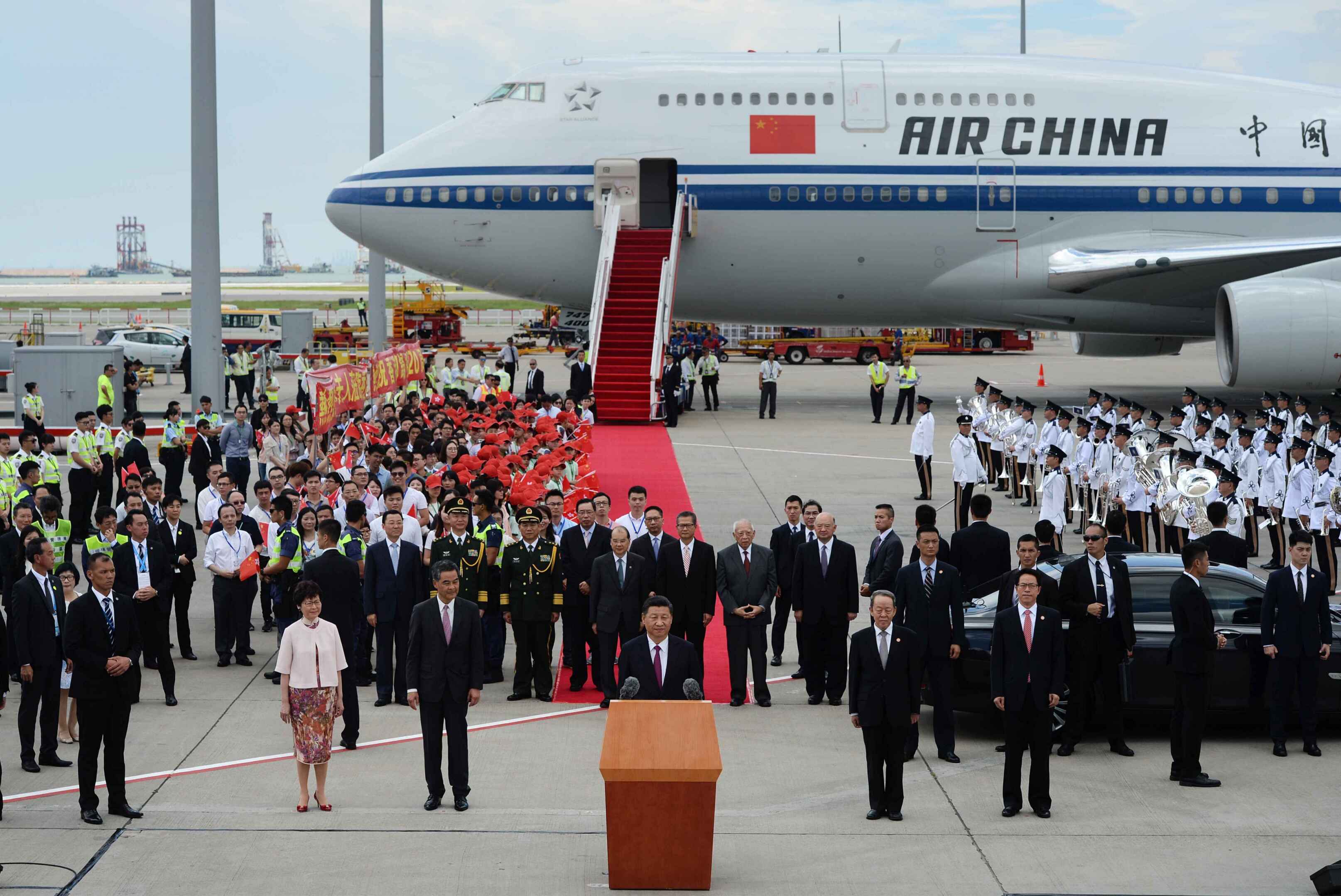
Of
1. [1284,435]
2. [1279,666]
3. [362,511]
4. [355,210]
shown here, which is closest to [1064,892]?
[1279,666]

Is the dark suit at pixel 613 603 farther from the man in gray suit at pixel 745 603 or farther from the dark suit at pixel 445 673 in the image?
the dark suit at pixel 445 673

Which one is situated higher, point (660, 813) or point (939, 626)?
point (939, 626)

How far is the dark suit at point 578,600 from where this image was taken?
39.4ft

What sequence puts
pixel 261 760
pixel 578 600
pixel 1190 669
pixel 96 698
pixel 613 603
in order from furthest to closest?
pixel 578 600 → pixel 613 603 → pixel 261 760 → pixel 1190 669 → pixel 96 698

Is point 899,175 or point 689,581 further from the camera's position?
point 899,175

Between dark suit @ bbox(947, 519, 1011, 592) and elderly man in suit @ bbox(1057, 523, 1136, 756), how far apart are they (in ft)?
4.91

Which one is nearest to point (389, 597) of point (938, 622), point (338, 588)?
point (338, 588)

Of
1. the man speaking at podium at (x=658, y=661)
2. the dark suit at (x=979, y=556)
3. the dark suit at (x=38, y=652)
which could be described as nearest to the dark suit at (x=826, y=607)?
the dark suit at (x=979, y=556)

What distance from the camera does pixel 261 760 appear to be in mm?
10047

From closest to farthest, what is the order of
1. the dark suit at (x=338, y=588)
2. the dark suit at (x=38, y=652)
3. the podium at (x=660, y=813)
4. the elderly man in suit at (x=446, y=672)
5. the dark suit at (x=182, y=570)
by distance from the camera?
the podium at (x=660, y=813) → the elderly man in suit at (x=446, y=672) → the dark suit at (x=38, y=652) → the dark suit at (x=338, y=588) → the dark suit at (x=182, y=570)

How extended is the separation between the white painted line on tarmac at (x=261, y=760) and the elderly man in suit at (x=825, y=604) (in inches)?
70.9

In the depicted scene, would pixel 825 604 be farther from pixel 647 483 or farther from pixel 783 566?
pixel 647 483

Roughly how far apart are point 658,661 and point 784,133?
21036 mm

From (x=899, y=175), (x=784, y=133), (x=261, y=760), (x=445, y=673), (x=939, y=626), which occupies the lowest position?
(x=261, y=760)
